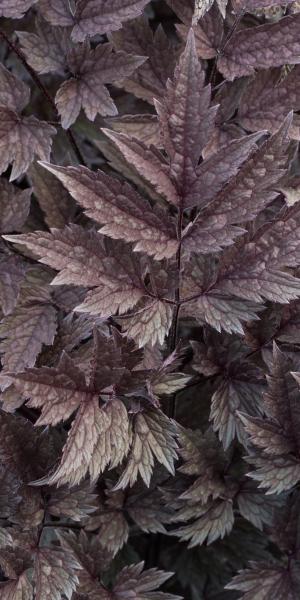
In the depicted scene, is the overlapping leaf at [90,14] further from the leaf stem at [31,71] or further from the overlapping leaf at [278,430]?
the overlapping leaf at [278,430]

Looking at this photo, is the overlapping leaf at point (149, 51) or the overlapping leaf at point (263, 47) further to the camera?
the overlapping leaf at point (149, 51)

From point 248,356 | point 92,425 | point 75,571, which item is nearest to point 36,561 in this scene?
point 75,571

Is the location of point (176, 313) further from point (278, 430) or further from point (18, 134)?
point (18, 134)

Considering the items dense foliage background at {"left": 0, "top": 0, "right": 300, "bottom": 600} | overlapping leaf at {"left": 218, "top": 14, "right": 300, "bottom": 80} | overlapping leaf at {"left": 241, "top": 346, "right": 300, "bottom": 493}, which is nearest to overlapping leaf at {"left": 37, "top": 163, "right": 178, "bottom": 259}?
dense foliage background at {"left": 0, "top": 0, "right": 300, "bottom": 600}

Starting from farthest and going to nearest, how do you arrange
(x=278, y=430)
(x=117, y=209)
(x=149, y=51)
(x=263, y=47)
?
(x=149, y=51) < (x=263, y=47) < (x=278, y=430) < (x=117, y=209)

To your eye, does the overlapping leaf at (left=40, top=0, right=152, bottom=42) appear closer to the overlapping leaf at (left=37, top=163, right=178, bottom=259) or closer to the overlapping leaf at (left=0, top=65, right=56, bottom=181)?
the overlapping leaf at (left=0, top=65, right=56, bottom=181)

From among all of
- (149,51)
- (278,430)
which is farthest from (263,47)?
(278,430)

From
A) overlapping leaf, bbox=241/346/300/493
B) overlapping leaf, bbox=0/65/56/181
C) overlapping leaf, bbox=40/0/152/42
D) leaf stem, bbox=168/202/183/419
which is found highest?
overlapping leaf, bbox=40/0/152/42

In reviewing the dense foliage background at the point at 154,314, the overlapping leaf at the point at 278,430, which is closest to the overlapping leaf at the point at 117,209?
the dense foliage background at the point at 154,314

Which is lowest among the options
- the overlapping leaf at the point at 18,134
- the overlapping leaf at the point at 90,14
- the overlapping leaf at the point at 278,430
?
the overlapping leaf at the point at 278,430
